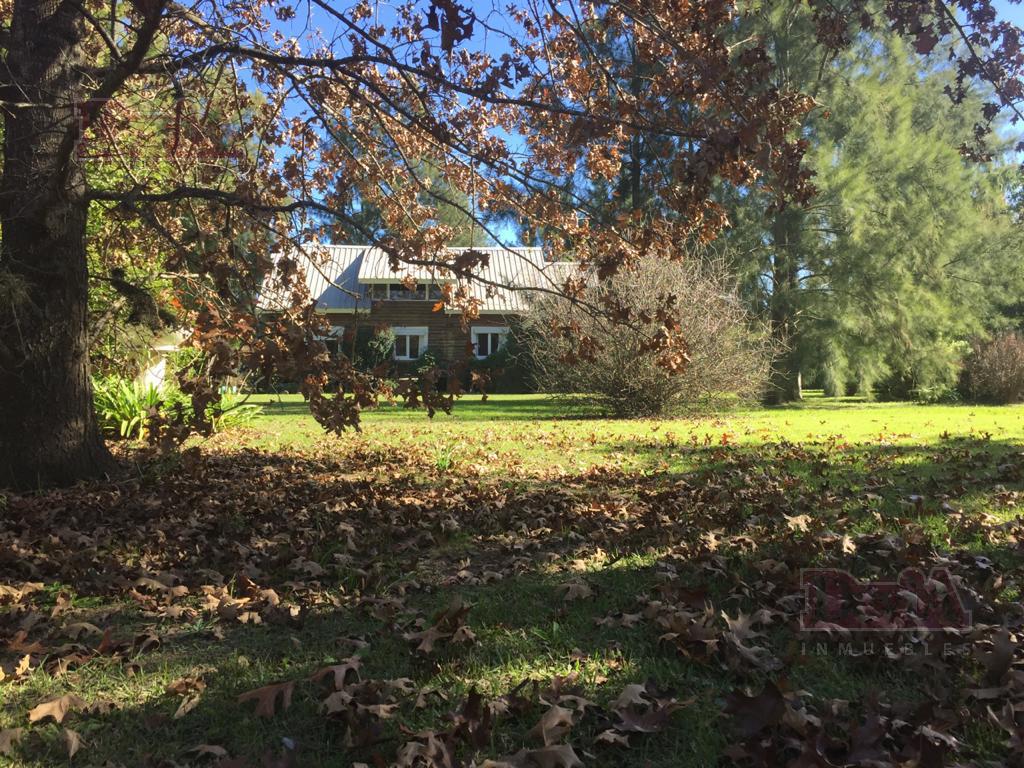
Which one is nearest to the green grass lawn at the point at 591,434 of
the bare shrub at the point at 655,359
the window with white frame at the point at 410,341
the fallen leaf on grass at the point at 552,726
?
the bare shrub at the point at 655,359

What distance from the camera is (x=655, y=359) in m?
14.5

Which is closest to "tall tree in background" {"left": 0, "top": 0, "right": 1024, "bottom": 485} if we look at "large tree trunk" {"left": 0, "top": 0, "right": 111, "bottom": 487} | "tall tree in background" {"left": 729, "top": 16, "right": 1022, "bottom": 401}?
"large tree trunk" {"left": 0, "top": 0, "right": 111, "bottom": 487}

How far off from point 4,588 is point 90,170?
757 centimetres

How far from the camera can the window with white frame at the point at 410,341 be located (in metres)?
32.2

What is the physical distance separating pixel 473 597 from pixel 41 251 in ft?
16.9

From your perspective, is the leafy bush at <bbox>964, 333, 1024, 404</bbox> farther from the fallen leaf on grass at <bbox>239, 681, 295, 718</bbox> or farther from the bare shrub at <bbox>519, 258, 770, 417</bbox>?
the fallen leaf on grass at <bbox>239, 681, 295, 718</bbox>

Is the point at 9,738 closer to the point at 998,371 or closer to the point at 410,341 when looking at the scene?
the point at 998,371

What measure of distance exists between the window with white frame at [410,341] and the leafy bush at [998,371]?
70.4 ft

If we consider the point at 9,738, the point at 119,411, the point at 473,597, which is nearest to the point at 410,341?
the point at 119,411

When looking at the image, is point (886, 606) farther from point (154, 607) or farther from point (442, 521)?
point (154, 607)

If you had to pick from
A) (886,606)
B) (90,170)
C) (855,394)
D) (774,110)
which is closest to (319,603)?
(886,606)

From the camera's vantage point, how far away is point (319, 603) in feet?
11.8

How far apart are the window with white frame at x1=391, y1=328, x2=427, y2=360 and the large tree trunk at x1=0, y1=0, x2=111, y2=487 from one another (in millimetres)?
25917

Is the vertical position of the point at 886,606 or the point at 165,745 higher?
the point at 886,606
